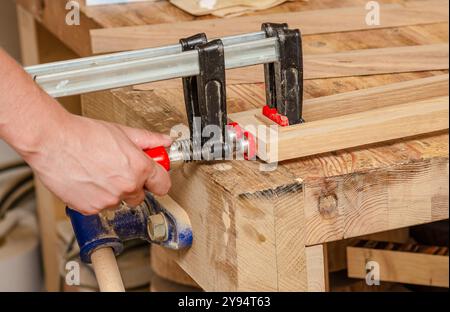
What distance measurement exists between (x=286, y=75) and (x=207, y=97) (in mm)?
93

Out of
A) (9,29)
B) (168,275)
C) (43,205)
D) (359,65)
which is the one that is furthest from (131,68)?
(9,29)

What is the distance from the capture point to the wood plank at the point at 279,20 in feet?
3.84

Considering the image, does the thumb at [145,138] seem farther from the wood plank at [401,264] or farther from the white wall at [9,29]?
the white wall at [9,29]

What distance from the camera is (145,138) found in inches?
36.9

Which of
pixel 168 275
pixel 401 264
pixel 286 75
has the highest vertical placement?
pixel 286 75

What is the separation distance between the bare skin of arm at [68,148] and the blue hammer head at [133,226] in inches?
3.8

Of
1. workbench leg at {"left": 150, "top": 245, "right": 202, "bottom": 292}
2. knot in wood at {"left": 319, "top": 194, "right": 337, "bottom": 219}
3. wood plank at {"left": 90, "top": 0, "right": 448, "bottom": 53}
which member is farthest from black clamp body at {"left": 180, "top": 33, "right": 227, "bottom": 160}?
workbench leg at {"left": 150, "top": 245, "right": 202, "bottom": 292}

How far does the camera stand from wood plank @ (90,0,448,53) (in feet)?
3.84

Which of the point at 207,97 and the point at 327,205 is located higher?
the point at 207,97

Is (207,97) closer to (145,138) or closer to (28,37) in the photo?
(145,138)

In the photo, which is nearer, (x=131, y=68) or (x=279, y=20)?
(x=131, y=68)

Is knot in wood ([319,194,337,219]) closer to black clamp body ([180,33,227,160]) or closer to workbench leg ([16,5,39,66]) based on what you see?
black clamp body ([180,33,227,160])

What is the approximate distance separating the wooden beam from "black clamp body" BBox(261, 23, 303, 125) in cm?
2
